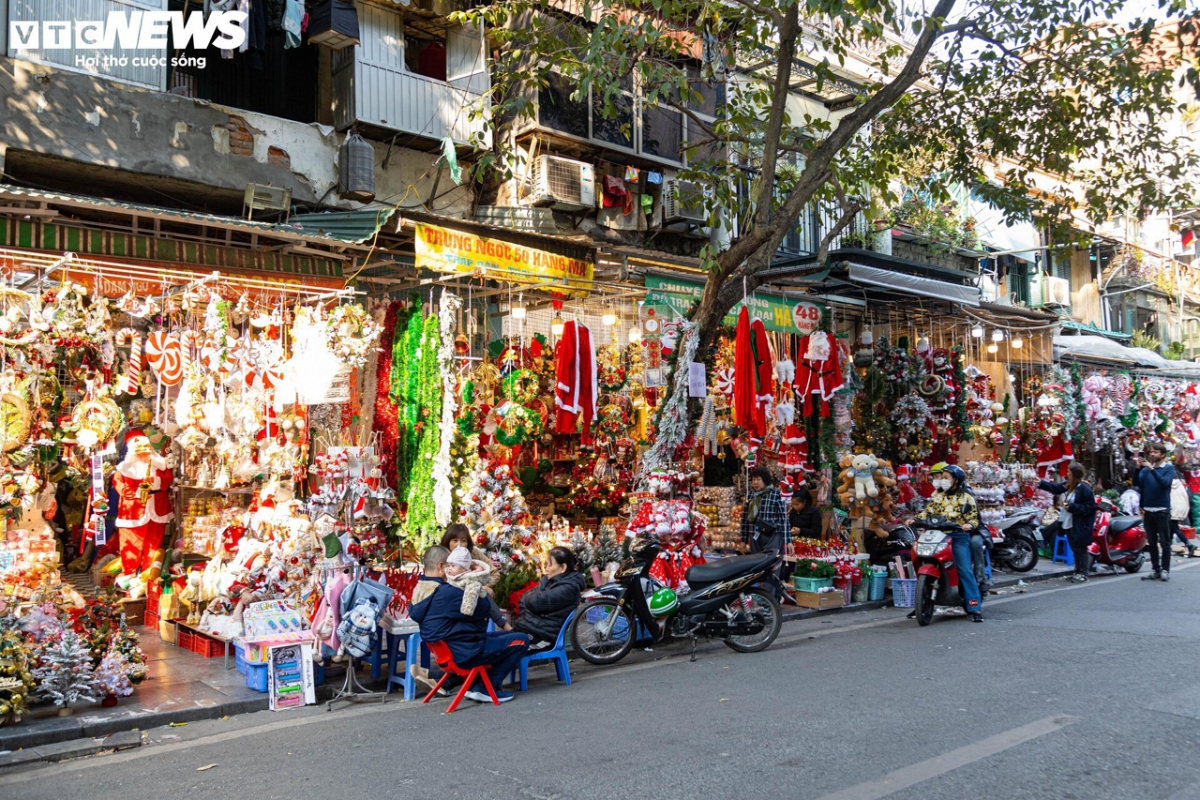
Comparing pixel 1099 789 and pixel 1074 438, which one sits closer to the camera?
pixel 1099 789

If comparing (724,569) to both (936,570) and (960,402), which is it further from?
(960,402)

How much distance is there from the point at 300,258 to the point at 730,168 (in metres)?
5.11

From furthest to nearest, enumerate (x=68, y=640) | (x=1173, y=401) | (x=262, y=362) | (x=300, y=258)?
(x=1173, y=401)
(x=300, y=258)
(x=262, y=362)
(x=68, y=640)

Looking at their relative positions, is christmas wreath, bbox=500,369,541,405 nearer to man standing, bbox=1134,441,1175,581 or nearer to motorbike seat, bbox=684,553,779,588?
motorbike seat, bbox=684,553,779,588

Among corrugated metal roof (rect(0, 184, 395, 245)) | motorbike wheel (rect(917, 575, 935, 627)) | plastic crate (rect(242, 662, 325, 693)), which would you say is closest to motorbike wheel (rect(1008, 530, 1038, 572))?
motorbike wheel (rect(917, 575, 935, 627))

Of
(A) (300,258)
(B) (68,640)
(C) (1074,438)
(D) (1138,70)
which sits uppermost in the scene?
(D) (1138,70)

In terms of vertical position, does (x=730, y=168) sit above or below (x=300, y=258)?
above

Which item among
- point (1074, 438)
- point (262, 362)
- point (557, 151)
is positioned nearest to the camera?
point (262, 362)

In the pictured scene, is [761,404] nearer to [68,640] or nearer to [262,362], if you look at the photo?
[262,362]

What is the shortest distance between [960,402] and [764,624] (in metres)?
7.55

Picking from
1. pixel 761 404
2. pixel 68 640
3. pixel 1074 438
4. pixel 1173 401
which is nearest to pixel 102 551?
pixel 68 640

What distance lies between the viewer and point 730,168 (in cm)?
1146

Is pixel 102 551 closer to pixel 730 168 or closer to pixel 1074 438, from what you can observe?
pixel 730 168

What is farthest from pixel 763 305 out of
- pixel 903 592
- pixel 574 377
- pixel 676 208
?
pixel 903 592
